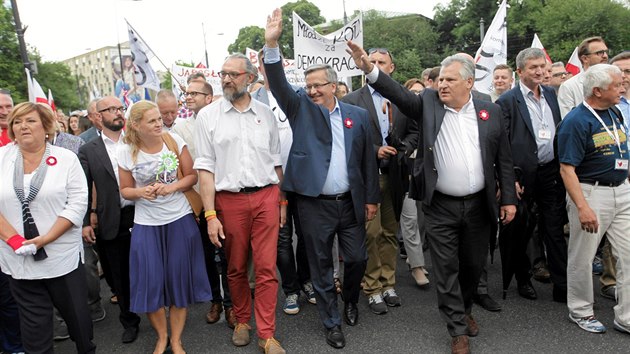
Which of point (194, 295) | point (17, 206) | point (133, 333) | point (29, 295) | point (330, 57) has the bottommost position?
point (133, 333)

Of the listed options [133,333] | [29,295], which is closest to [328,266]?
[133,333]

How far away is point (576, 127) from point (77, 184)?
146 inches

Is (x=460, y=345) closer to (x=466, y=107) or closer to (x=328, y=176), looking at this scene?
(x=328, y=176)

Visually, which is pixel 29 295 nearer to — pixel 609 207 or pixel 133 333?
pixel 133 333

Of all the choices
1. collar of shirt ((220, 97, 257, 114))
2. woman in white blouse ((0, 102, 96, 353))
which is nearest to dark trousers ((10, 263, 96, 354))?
woman in white blouse ((0, 102, 96, 353))

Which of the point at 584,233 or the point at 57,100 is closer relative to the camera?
the point at 584,233

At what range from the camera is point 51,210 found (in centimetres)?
340

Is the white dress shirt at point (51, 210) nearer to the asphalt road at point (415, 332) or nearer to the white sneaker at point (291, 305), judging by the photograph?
the asphalt road at point (415, 332)

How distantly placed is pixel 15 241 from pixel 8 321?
1.16 meters

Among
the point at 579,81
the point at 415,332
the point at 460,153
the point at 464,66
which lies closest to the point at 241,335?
the point at 415,332

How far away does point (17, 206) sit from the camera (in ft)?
11.0

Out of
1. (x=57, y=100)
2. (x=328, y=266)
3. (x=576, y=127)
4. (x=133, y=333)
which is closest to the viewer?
(x=576, y=127)

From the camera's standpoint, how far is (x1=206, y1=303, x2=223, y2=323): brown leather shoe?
4.70 metres

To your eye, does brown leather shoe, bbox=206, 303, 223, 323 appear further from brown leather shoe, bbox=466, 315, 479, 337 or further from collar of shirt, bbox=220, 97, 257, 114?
brown leather shoe, bbox=466, 315, 479, 337
